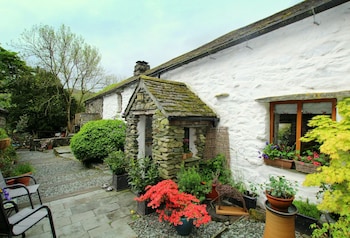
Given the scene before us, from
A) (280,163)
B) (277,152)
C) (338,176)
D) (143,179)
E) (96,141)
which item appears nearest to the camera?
(338,176)

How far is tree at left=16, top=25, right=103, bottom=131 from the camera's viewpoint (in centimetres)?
1449

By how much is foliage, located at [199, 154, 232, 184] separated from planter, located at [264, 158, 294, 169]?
115cm

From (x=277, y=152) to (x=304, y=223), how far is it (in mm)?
1385

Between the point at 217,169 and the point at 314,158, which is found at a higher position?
the point at 314,158

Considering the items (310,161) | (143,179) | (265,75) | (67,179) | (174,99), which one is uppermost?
(265,75)

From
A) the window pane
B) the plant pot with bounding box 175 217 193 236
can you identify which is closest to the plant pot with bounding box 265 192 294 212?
the plant pot with bounding box 175 217 193 236

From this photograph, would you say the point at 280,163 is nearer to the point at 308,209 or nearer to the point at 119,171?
the point at 308,209

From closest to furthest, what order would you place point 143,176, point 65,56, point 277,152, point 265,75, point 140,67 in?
1. point 277,152
2. point 265,75
3. point 143,176
4. point 140,67
5. point 65,56

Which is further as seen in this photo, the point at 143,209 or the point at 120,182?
the point at 120,182

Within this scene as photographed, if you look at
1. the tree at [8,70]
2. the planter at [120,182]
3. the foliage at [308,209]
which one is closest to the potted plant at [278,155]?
the foliage at [308,209]

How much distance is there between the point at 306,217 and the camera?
10.0ft

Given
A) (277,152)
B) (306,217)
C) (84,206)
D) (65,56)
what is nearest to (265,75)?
(277,152)

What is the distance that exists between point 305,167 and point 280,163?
46 centimetres

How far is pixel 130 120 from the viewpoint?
5609 mm
